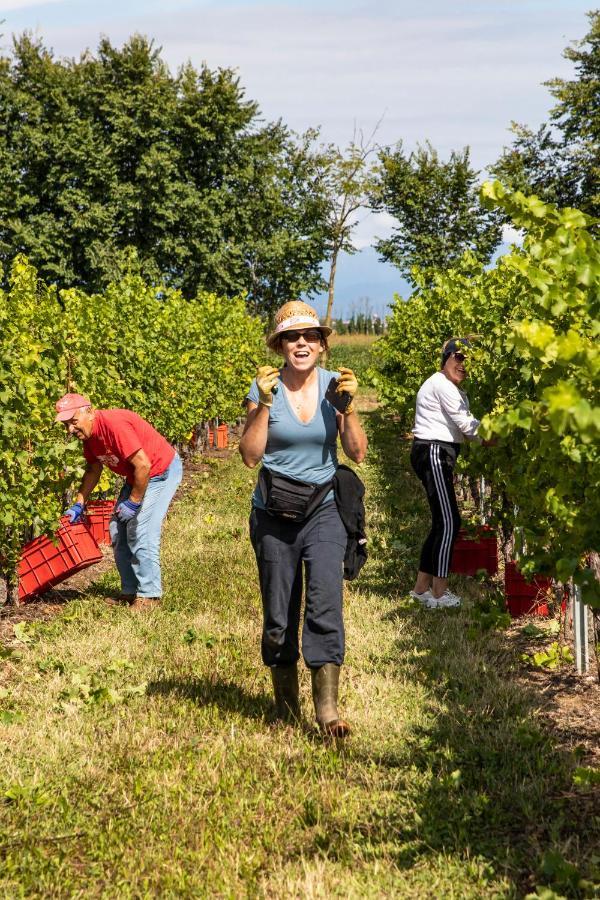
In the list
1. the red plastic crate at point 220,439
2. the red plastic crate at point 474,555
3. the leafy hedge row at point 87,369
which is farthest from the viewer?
the red plastic crate at point 220,439

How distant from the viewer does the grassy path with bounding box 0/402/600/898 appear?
12.1 ft

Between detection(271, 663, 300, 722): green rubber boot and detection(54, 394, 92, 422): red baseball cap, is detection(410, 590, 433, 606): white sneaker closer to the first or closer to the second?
detection(271, 663, 300, 722): green rubber boot

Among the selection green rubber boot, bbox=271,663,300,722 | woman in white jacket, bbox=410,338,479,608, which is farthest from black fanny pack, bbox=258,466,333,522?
woman in white jacket, bbox=410,338,479,608

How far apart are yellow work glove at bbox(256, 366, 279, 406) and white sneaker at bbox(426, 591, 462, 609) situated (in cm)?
332

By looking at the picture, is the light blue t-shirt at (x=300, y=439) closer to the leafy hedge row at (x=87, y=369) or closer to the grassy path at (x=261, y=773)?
the grassy path at (x=261, y=773)

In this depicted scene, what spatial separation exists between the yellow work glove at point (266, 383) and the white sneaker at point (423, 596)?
3.39 meters

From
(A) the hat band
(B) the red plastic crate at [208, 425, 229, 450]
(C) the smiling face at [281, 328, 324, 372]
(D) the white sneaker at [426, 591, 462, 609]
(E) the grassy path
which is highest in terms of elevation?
(A) the hat band

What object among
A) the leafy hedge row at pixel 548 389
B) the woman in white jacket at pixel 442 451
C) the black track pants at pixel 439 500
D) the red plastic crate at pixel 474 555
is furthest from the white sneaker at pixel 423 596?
the red plastic crate at pixel 474 555

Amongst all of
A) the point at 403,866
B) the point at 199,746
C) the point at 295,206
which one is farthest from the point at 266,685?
the point at 295,206

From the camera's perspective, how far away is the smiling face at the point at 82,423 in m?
7.11

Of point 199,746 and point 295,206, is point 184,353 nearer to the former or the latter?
point 199,746

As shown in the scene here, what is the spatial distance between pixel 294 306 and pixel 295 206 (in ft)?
143

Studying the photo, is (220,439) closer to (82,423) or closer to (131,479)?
(131,479)

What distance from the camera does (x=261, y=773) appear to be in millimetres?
4500
